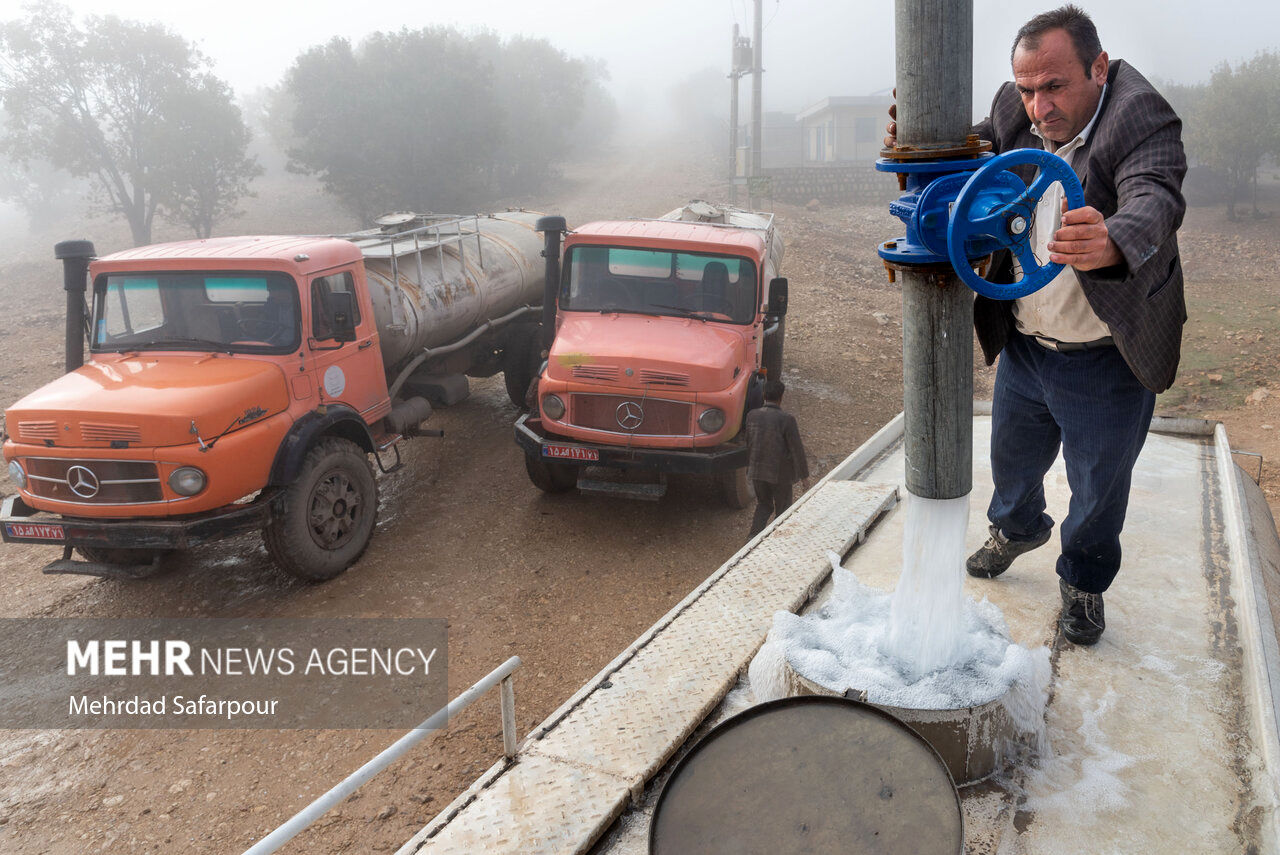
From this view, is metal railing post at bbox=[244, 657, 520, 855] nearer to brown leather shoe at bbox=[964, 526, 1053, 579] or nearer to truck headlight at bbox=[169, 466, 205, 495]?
brown leather shoe at bbox=[964, 526, 1053, 579]

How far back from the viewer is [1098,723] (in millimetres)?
2479

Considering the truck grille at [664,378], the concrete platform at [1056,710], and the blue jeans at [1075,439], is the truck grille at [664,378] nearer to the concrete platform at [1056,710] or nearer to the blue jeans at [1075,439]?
the concrete platform at [1056,710]

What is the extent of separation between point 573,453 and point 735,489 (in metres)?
1.44

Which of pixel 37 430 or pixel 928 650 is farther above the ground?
pixel 37 430

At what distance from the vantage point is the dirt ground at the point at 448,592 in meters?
4.02

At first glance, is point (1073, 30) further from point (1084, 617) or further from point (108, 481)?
point (108, 481)

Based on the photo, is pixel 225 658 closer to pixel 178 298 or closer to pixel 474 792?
pixel 178 298

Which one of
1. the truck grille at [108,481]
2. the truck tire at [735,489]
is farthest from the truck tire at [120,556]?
the truck tire at [735,489]

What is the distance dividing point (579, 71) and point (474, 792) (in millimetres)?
46160

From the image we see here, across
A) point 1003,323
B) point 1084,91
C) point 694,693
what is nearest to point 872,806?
point 694,693

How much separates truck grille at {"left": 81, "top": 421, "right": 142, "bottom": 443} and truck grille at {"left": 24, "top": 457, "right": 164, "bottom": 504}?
14cm

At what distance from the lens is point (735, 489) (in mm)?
7082

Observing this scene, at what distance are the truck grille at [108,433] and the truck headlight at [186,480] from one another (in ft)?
0.95

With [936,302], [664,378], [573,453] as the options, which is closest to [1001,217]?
[936,302]
